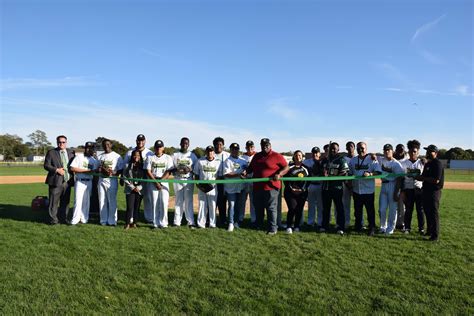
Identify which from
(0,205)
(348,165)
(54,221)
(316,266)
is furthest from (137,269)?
(0,205)

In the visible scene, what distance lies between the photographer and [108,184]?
27.9 feet

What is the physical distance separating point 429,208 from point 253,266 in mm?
4104

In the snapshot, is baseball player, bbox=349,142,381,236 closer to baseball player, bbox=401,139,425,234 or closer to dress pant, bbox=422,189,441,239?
baseball player, bbox=401,139,425,234

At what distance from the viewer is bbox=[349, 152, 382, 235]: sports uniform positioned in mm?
7773

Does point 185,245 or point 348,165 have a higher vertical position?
point 348,165

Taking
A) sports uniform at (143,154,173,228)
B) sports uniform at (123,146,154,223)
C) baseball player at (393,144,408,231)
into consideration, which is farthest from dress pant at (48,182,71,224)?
baseball player at (393,144,408,231)

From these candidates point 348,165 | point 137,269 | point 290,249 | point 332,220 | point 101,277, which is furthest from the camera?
point 332,220

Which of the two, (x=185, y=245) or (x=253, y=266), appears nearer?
(x=253, y=266)

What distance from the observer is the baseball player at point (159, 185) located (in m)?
8.13

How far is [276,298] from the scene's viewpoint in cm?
434

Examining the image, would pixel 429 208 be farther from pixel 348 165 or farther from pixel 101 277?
pixel 101 277

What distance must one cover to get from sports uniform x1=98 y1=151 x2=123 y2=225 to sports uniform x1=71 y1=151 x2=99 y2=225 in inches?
13.0

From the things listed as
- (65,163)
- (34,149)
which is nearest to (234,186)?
(65,163)

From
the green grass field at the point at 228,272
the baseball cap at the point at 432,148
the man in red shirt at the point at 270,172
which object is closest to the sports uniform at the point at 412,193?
the green grass field at the point at 228,272
